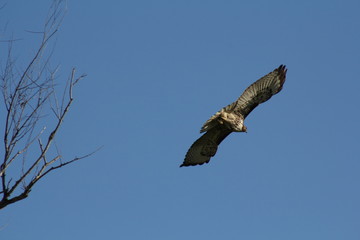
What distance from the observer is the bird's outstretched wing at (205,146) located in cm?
1188

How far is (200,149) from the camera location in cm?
1255

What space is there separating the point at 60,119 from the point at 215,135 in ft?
23.3

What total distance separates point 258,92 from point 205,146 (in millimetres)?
1867

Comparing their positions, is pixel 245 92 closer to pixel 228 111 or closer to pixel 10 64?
pixel 228 111

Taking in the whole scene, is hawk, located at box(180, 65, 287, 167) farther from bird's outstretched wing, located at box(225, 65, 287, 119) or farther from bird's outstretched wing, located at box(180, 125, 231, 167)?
bird's outstretched wing, located at box(180, 125, 231, 167)

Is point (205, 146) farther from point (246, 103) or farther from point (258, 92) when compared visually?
point (258, 92)

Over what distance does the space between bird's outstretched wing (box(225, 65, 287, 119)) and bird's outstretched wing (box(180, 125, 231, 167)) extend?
0.63 meters

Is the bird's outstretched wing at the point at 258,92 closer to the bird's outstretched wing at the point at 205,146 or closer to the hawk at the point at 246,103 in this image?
the hawk at the point at 246,103

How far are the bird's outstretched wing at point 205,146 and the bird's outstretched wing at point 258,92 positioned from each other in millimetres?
629

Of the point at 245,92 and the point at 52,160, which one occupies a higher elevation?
the point at 245,92

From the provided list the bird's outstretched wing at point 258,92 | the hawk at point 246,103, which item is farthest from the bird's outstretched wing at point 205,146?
the bird's outstretched wing at point 258,92

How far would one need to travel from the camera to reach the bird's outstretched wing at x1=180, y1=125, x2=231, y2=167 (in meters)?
11.9

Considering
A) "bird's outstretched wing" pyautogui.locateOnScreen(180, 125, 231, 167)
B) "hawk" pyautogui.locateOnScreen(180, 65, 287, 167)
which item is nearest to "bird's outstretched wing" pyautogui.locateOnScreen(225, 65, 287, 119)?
"hawk" pyautogui.locateOnScreen(180, 65, 287, 167)

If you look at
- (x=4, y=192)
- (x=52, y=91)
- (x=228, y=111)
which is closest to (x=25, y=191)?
(x=4, y=192)
